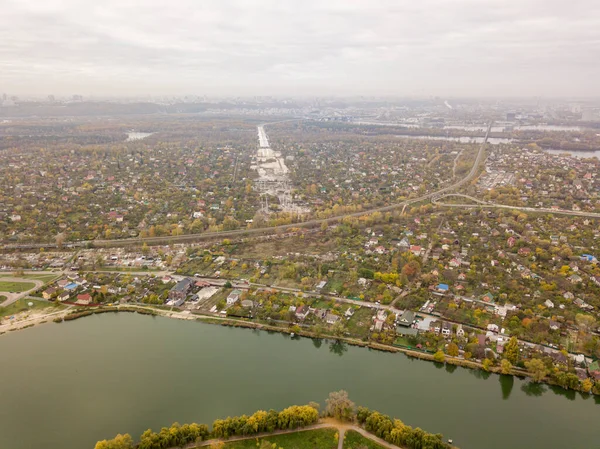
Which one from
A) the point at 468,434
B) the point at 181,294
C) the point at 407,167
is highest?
the point at 407,167

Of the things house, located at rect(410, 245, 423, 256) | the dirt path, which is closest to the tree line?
the dirt path

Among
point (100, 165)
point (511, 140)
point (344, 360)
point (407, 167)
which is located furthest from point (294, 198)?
point (511, 140)

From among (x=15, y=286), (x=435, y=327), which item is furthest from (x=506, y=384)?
(x=15, y=286)

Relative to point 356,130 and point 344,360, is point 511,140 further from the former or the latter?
point 344,360

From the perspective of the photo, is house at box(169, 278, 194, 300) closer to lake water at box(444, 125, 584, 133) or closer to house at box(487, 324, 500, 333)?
house at box(487, 324, 500, 333)

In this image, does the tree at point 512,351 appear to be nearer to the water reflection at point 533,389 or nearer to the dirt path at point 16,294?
the water reflection at point 533,389

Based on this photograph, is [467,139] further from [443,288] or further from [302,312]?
[302,312]
